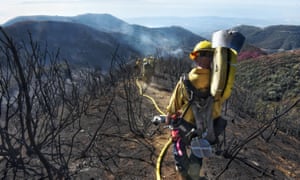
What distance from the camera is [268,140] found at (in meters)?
6.64

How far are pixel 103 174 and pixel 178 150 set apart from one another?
1.14m

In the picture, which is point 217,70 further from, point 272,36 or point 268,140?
point 272,36

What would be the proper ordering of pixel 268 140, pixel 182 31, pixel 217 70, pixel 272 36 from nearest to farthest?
1. pixel 217 70
2. pixel 268 140
3. pixel 272 36
4. pixel 182 31

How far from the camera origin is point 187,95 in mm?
3305

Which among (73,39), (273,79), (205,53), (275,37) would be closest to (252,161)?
(205,53)

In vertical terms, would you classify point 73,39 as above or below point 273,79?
below

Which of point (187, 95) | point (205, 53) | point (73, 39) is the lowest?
point (73, 39)

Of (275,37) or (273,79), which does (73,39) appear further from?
(275,37)

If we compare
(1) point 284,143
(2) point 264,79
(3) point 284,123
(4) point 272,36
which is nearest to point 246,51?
(2) point 264,79

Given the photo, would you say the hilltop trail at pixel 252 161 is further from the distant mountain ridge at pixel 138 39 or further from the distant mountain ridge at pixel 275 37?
the distant mountain ridge at pixel 275 37

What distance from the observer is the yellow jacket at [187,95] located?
320cm

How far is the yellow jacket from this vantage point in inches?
126

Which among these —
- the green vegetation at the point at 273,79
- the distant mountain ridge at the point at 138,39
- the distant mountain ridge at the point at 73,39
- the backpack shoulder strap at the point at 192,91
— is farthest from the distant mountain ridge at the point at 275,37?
the backpack shoulder strap at the point at 192,91

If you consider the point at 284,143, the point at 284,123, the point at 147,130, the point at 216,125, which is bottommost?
the point at 284,123
